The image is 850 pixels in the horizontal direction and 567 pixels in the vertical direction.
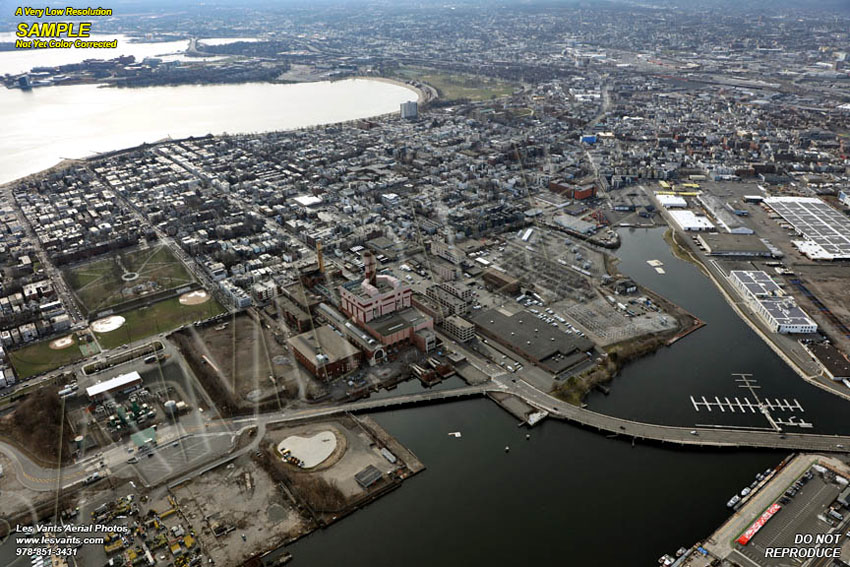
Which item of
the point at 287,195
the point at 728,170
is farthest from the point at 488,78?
the point at 287,195

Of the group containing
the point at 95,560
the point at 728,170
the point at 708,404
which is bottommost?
the point at 95,560

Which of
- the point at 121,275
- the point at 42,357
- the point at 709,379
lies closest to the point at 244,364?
the point at 42,357

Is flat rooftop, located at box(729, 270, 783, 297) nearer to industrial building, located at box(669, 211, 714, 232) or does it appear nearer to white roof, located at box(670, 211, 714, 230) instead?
industrial building, located at box(669, 211, 714, 232)

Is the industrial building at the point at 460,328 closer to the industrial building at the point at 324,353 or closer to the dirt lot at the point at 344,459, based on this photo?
the industrial building at the point at 324,353

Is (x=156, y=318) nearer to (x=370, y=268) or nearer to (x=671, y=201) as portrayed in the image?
(x=370, y=268)

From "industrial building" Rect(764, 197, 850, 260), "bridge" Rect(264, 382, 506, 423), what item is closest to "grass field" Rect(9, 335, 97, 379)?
"bridge" Rect(264, 382, 506, 423)

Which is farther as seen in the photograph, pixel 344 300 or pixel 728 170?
pixel 728 170

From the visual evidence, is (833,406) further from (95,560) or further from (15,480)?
(15,480)
